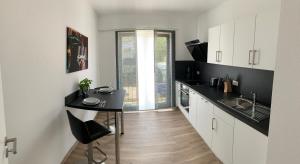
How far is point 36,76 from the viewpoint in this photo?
176 cm

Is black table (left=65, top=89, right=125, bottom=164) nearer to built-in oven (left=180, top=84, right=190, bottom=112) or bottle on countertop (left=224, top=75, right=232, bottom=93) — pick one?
built-in oven (left=180, top=84, right=190, bottom=112)

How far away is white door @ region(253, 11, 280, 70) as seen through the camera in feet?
6.05

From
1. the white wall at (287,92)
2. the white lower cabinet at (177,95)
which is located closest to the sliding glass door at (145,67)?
the white lower cabinet at (177,95)

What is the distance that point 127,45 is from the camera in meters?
4.68

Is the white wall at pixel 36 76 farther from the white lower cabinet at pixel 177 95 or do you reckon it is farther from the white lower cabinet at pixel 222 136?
the white lower cabinet at pixel 177 95

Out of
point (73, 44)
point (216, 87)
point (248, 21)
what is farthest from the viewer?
point (216, 87)

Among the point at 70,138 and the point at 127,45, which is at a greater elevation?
the point at 127,45

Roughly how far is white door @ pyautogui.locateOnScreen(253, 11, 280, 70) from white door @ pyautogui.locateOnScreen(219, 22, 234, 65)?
1.75 feet

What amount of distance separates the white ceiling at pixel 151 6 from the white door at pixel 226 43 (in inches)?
40.7

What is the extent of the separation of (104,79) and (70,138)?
2228 mm

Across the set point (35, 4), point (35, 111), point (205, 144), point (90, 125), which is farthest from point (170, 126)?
point (35, 4)

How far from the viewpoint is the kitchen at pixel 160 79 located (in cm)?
99

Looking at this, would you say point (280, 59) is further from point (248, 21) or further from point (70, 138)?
point (70, 138)

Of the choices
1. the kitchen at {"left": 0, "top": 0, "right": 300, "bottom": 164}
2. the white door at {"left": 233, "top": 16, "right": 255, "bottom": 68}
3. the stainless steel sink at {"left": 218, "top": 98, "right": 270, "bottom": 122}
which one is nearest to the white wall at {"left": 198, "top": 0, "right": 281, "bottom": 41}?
the kitchen at {"left": 0, "top": 0, "right": 300, "bottom": 164}
